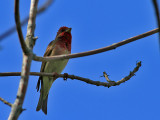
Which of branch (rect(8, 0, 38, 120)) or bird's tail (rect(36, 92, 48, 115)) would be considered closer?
branch (rect(8, 0, 38, 120))

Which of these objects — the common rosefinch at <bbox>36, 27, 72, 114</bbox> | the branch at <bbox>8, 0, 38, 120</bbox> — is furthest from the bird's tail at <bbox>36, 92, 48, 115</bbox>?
the branch at <bbox>8, 0, 38, 120</bbox>

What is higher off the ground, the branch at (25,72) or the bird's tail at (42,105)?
the bird's tail at (42,105)

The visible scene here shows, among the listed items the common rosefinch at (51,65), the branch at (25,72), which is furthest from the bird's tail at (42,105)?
the branch at (25,72)

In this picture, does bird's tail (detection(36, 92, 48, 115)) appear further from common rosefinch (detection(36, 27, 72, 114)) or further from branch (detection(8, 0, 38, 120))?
branch (detection(8, 0, 38, 120))

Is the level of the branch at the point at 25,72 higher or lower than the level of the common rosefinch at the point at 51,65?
lower

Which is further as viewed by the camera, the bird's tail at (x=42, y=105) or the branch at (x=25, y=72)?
the bird's tail at (x=42, y=105)

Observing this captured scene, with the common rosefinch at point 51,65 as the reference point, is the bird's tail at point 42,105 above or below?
below

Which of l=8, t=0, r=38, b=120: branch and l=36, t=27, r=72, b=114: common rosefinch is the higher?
l=36, t=27, r=72, b=114: common rosefinch

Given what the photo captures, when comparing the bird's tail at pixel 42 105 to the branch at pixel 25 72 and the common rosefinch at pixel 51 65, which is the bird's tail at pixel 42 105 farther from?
the branch at pixel 25 72

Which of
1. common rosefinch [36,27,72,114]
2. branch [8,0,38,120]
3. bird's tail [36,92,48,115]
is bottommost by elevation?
branch [8,0,38,120]

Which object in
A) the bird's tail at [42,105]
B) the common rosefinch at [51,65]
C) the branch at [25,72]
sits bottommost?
the branch at [25,72]

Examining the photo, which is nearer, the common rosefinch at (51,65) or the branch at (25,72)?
the branch at (25,72)

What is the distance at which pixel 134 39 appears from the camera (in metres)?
3.57

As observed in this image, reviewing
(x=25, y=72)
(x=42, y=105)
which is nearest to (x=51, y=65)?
(x=42, y=105)
